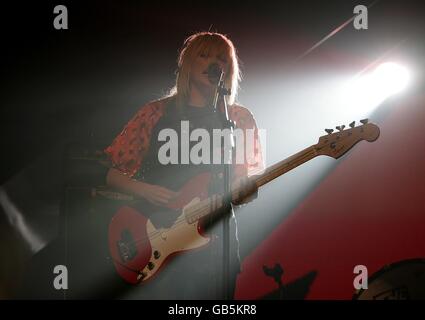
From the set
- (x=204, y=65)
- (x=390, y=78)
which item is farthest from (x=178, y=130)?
(x=390, y=78)

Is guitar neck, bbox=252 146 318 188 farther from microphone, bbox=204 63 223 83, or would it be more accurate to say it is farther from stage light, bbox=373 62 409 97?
stage light, bbox=373 62 409 97

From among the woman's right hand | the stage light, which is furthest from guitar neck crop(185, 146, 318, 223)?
the stage light

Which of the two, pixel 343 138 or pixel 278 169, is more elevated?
pixel 343 138

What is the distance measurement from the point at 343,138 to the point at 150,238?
2.80 ft

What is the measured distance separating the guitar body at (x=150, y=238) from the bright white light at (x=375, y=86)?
861 mm

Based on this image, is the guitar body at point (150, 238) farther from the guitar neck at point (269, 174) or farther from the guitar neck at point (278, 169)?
the guitar neck at point (278, 169)

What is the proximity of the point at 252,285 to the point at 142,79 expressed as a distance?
3.59 feet

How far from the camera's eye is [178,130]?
2.22 m

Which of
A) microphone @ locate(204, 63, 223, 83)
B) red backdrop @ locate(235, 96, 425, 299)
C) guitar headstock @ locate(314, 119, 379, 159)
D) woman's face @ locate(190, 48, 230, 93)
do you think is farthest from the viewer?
red backdrop @ locate(235, 96, 425, 299)

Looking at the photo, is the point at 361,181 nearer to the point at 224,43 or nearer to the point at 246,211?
the point at 246,211

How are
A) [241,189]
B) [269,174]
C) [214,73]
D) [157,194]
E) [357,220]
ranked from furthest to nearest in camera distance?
[357,220]
[157,194]
[269,174]
[241,189]
[214,73]

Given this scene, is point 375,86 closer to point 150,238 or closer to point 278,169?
point 278,169

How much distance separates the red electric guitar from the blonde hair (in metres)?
0.41

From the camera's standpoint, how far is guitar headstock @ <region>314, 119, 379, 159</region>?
193 centimetres
